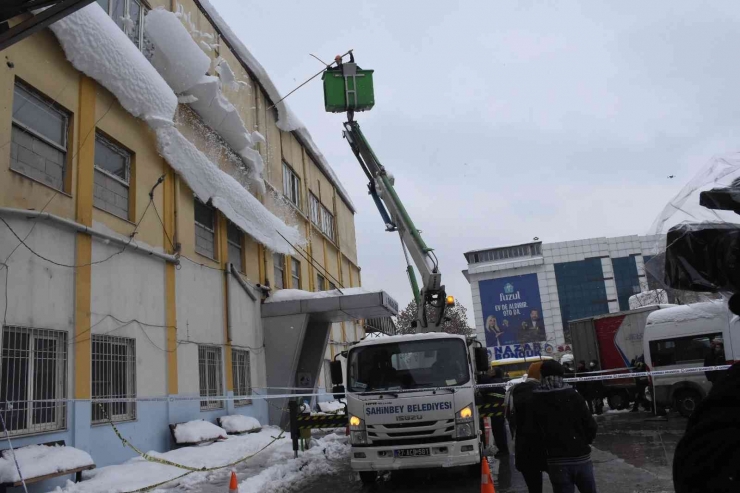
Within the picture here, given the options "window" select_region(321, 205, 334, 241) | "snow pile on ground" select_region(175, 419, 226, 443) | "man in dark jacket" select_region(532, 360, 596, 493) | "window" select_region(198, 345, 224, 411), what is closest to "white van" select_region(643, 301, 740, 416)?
"man in dark jacket" select_region(532, 360, 596, 493)

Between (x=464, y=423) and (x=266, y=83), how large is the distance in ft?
48.3

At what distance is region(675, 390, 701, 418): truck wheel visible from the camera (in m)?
14.3

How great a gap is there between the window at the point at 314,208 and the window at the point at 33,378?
1628 centimetres

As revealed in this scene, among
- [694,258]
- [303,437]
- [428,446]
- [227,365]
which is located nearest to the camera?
[694,258]

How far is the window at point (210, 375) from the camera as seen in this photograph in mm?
13742

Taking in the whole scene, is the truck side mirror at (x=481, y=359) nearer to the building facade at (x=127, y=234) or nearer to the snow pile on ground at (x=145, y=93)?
the building facade at (x=127, y=234)

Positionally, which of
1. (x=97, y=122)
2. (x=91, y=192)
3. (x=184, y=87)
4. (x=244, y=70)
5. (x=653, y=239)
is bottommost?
(x=653, y=239)

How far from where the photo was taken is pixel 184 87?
13672mm

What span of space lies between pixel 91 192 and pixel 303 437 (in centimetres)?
611

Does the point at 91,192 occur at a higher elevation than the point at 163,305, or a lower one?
higher

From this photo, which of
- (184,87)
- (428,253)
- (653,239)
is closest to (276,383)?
(428,253)

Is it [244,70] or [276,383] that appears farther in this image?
[244,70]

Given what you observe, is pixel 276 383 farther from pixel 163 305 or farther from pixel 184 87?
pixel 184 87

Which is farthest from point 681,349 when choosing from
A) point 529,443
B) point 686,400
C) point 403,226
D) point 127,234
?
point 127,234
